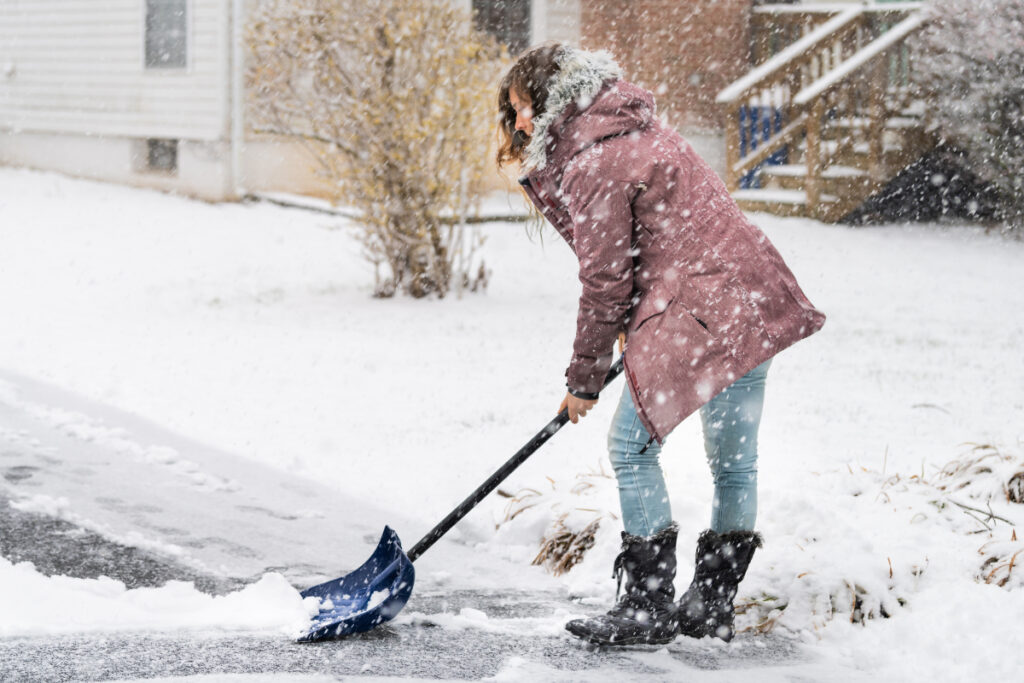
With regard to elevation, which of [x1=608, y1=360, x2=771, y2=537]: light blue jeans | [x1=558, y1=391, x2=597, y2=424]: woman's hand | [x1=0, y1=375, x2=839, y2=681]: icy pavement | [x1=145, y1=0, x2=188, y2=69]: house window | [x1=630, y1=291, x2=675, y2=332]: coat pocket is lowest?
[x1=0, y1=375, x2=839, y2=681]: icy pavement

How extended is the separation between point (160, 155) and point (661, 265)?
14.8 m

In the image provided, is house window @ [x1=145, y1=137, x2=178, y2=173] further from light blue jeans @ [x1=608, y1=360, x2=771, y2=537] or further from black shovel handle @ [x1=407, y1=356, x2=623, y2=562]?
light blue jeans @ [x1=608, y1=360, x2=771, y2=537]

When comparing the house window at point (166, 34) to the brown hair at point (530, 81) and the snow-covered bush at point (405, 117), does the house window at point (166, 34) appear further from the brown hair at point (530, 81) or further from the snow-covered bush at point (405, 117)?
the brown hair at point (530, 81)

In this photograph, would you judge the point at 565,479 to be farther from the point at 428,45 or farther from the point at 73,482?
the point at 428,45

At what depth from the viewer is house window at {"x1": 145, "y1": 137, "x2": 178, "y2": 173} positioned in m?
16.4

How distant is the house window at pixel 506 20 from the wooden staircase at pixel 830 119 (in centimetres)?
311

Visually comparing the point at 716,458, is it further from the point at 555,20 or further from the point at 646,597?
the point at 555,20

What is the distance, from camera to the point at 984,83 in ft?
37.4

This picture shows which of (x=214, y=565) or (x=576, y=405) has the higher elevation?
(x=576, y=405)

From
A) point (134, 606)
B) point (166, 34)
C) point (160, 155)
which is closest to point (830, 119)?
point (166, 34)

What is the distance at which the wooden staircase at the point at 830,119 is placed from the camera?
12711 mm

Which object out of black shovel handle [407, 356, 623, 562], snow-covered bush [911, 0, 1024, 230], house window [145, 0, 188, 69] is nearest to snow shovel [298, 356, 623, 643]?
black shovel handle [407, 356, 623, 562]

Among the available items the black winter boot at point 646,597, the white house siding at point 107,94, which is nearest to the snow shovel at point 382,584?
the black winter boot at point 646,597

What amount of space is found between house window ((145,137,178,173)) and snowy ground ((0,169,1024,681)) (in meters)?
5.58
